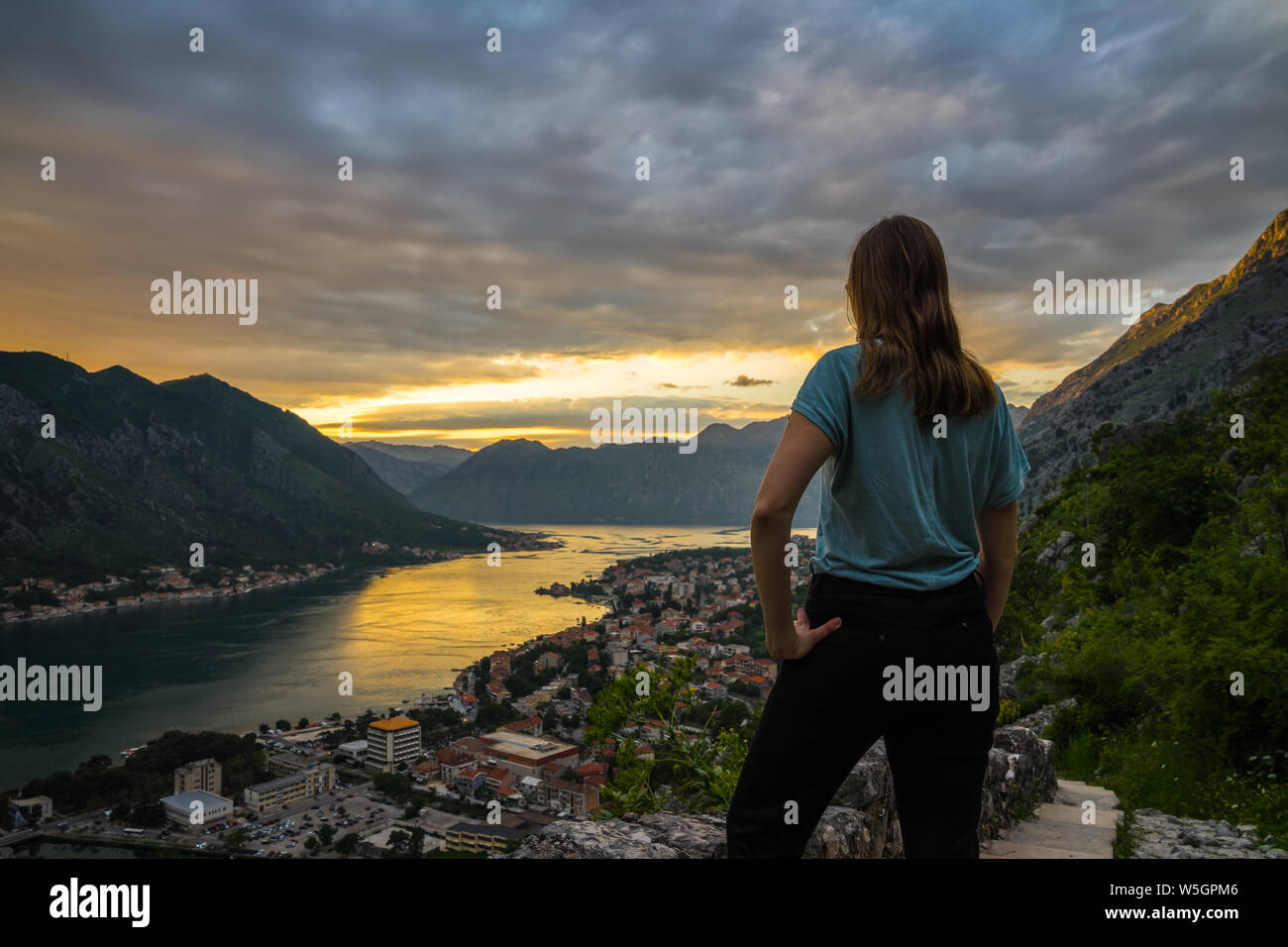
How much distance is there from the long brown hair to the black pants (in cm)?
37

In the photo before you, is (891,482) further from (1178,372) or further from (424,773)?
(1178,372)

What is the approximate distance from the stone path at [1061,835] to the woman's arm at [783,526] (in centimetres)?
272

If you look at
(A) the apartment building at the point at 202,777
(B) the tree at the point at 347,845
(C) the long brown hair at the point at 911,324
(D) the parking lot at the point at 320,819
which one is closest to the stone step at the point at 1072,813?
(C) the long brown hair at the point at 911,324

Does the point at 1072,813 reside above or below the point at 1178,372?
below

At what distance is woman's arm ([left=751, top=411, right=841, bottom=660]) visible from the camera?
1166 mm

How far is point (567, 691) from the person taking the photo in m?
16.2

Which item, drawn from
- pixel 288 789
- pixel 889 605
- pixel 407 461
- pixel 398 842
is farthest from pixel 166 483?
pixel 407 461

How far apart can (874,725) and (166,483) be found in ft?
176

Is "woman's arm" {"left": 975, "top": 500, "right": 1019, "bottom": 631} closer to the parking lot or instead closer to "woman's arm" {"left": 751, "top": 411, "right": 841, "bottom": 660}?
"woman's arm" {"left": 751, "top": 411, "right": 841, "bottom": 660}

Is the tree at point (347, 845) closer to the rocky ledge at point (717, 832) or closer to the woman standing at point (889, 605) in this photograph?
the rocky ledge at point (717, 832)

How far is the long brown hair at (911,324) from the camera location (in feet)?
4.15

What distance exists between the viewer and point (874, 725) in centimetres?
128

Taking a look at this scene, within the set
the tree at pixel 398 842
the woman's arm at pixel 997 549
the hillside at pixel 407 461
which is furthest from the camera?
the hillside at pixel 407 461

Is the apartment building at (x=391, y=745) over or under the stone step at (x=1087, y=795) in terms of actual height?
under
